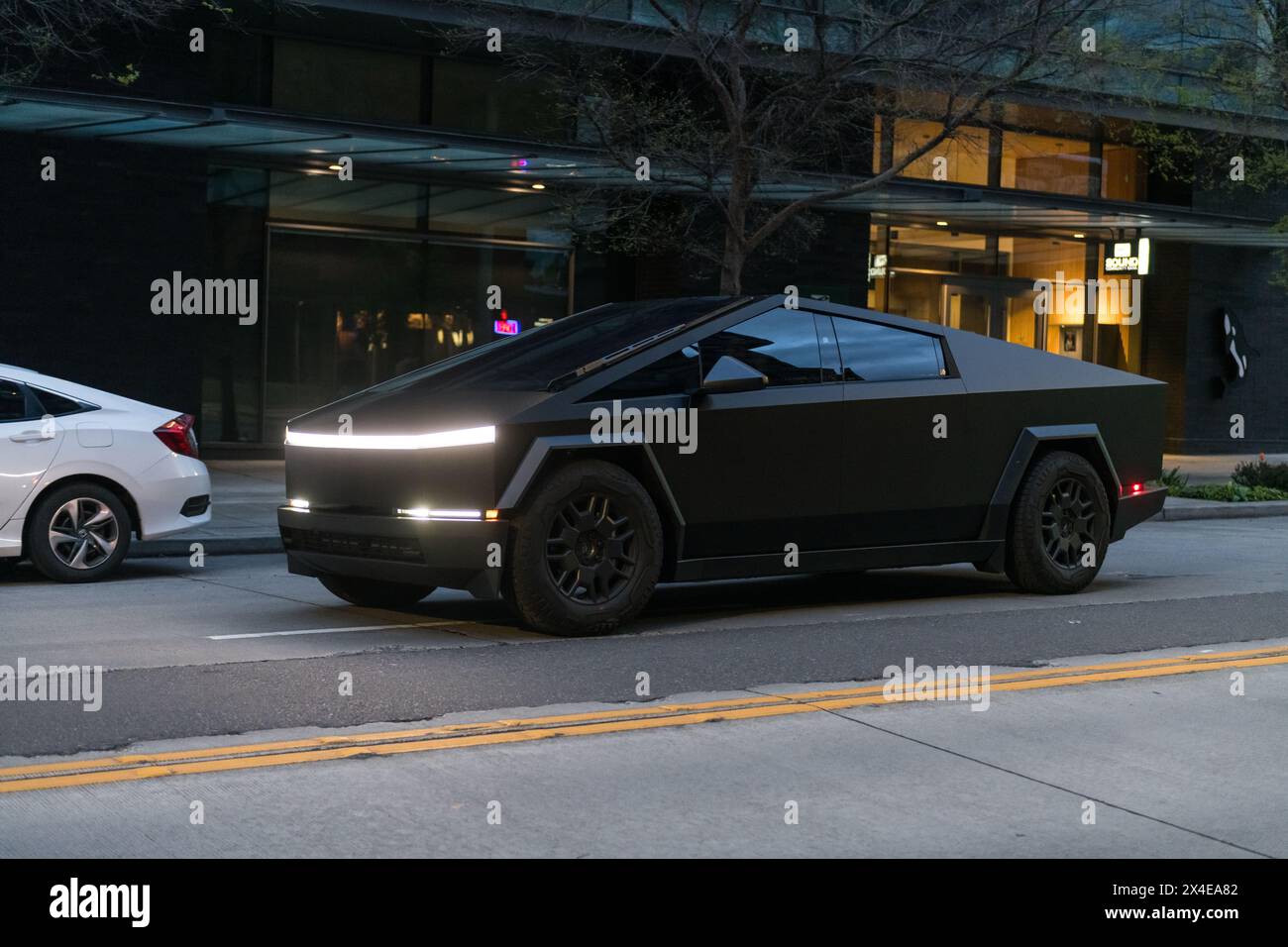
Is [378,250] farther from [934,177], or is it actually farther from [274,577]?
[274,577]

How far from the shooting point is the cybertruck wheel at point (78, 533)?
1077cm

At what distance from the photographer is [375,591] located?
30.6ft

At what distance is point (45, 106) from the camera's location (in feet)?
54.6

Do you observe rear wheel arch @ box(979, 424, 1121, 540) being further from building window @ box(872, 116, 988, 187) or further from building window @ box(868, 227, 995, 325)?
building window @ box(868, 227, 995, 325)

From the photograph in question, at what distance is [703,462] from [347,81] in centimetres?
1425

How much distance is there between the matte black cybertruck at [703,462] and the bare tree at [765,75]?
7371 mm

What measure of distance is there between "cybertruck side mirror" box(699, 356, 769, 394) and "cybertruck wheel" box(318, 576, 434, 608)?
6.67 ft

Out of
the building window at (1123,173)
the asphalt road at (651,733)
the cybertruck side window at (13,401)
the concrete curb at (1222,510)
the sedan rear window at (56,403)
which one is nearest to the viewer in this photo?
the asphalt road at (651,733)

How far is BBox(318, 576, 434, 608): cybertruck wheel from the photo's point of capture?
9289mm

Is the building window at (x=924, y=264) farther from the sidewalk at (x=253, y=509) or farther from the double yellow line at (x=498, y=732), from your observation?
the double yellow line at (x=498, y=732)

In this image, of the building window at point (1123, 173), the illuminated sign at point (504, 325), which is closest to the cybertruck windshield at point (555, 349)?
the illuminated sign at point (504, 325)

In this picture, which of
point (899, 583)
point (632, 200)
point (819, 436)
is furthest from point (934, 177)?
point (819, 436)

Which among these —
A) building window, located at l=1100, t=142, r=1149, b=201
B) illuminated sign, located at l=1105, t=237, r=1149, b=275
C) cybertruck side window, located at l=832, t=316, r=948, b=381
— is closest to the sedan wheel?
cybertruck side window, located at l=832, t=316, r=948, b=381

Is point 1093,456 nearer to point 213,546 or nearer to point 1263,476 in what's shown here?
point 213,546
